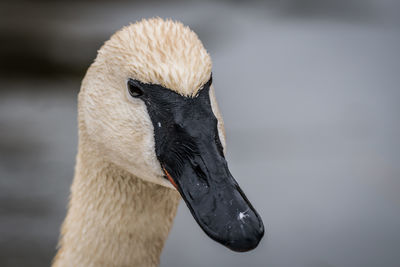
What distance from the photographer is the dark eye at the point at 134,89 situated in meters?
1.70

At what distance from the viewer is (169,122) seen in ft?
5.44

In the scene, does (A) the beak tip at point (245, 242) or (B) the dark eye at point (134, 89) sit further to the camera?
(B) the dark eye at point (134, 89)

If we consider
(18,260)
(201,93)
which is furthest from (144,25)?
(18,260)

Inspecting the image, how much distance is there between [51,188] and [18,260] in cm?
66

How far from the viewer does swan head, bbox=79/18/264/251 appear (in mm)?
1528

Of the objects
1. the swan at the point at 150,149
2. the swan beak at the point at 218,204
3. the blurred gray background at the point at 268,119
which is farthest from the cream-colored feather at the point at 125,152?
the blurred gray background at the point at 268,119

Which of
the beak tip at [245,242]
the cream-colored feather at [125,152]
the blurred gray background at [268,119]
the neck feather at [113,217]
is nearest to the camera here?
the beak tip at [245,242]

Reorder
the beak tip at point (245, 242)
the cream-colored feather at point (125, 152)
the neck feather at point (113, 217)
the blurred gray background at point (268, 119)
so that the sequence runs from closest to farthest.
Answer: the beak tip at point (245, 242) < the cream-colored feather at point (125, 152) < the neck feather at point (113, 217) < the blurred gray background at point (268, 119)

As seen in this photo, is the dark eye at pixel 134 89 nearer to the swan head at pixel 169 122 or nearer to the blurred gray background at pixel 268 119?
the swan head at pixel 169 122

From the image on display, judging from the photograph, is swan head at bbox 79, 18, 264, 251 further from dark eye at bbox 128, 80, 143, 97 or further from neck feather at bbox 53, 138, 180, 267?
neck feather at bbox 53, 138, 180, 267

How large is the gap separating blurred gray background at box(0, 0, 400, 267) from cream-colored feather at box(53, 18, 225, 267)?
4.42 ft

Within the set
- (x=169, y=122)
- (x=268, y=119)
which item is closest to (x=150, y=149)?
(x=169, y=122)

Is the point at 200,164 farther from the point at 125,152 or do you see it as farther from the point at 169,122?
the point at 125,152

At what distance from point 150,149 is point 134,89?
0.20 meters
